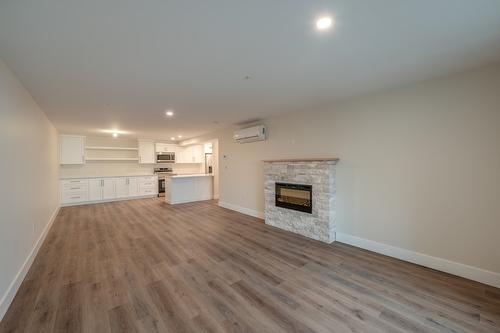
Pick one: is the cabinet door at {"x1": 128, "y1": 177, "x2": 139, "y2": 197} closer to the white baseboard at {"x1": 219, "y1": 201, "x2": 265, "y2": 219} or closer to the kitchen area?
the kitchen area

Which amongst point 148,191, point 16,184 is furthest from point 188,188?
point 16,184

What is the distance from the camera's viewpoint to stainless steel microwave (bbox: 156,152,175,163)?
8469 millimetres

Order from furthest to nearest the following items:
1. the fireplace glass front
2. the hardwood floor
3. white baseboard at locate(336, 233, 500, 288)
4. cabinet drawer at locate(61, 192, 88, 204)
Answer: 1. cabinet drawer at locate(61, 192, 88, 204)
2. the fireplace glass front
3. white baseboard at locate(336, 233, 500, 288)
4. the hardwood floor

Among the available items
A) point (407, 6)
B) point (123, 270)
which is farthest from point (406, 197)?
point (123, 270)

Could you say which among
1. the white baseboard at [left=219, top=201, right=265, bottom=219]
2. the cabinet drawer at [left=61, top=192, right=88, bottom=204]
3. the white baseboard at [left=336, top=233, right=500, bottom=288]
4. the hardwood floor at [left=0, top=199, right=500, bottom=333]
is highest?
the cabinet drawer at [left=61, top=192, right=88, bottom=204]

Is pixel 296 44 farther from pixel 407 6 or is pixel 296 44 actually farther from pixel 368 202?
pixel 368 202

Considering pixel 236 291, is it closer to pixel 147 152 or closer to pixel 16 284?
pixel 16 284

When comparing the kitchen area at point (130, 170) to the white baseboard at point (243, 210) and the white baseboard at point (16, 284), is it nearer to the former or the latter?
the white baseboard at point (243, 210)

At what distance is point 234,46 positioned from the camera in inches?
74.4

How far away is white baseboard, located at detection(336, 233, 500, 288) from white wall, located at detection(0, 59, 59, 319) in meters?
4.33

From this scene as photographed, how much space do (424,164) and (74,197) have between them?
928 centimetres

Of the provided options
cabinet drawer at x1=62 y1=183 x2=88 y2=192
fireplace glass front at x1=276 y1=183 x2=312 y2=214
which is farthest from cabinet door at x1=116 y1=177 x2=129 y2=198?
fireplace glass front at x1=276 y1=183 x2=312 y2=214

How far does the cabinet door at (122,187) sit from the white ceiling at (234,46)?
4899 mm

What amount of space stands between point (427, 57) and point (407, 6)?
3.25ft
